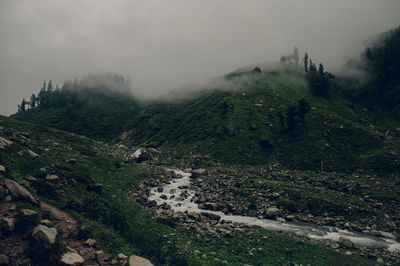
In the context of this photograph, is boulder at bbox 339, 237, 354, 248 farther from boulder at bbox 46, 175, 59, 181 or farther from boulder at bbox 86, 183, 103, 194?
boulder at bbox 46, 175, 59, 181

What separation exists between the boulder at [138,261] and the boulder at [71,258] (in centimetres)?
495

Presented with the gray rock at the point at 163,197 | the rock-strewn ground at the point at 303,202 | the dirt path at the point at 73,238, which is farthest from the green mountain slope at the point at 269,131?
the dirt path at the point at 73,238

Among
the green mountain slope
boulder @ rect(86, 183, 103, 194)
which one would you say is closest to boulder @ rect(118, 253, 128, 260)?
boulder @ rect(86, 183, 103, 194)

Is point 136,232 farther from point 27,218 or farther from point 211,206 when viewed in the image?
point 211,206

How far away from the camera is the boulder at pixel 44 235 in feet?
76.7

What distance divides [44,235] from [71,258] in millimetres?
3842

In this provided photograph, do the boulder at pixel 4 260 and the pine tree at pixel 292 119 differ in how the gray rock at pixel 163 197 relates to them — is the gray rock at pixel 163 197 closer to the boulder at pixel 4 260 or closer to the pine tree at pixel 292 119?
the boulder at pixel 4 260

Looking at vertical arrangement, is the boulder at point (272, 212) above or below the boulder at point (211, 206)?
below

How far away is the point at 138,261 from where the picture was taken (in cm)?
2508

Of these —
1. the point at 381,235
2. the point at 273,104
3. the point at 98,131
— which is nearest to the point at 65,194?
the point at 381,235

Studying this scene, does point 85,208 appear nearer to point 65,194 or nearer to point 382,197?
point 65,194

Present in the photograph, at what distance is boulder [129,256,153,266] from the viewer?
968 inches

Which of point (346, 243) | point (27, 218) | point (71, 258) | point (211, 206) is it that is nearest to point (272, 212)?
point (211, 206)

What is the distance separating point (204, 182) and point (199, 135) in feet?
180
